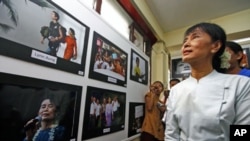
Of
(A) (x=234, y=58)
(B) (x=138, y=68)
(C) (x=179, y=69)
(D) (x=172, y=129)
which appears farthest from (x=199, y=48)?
(C) (x=179, y=69)

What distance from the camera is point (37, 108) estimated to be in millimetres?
974

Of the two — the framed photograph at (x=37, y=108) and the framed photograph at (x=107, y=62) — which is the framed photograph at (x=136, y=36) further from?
the framed photograph at (x=37, y=108)

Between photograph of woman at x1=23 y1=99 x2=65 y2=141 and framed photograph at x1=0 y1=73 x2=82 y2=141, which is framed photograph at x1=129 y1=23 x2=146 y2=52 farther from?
photograph of woman at x1=23 y1=99 x2=65 y2=141

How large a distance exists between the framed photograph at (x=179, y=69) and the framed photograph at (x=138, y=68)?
1.22m

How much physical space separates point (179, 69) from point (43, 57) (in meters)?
3.20

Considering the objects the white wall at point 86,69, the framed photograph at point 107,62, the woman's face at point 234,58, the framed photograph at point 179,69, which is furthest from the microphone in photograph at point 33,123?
the framed photograph at point 179,69

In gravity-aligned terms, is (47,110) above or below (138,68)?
below

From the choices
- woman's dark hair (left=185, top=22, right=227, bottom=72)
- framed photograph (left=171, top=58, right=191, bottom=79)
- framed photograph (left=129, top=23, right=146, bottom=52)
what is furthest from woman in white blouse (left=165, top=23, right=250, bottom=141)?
framed photograph (left=171, top=58, right=191, bottom=79)

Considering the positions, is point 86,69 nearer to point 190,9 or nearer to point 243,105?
point 243,105

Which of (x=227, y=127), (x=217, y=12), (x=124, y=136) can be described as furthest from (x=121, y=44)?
(x=217, y=12)

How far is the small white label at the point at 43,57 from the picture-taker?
96cm

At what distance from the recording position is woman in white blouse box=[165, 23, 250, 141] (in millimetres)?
685

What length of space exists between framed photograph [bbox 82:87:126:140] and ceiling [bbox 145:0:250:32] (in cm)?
171

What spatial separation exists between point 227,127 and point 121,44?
58.3 inches
